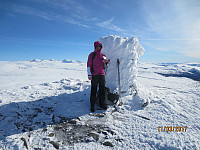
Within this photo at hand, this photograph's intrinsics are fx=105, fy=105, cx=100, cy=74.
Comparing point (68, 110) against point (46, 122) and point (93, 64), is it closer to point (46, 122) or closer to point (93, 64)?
point (46, 122)

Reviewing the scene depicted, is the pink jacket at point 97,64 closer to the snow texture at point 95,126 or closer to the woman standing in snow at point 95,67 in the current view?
the woman standing in snow at point 95,67

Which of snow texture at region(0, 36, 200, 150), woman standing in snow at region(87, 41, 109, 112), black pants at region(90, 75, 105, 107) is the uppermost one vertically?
woman standing in snow at region(87, 41, 109, 112)

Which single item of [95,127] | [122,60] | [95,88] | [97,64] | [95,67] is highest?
[122,60]

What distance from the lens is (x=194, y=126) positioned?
3.31 metres

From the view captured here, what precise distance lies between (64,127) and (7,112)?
250 cm

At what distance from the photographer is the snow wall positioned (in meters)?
5.07

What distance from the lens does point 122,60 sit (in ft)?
17.1
